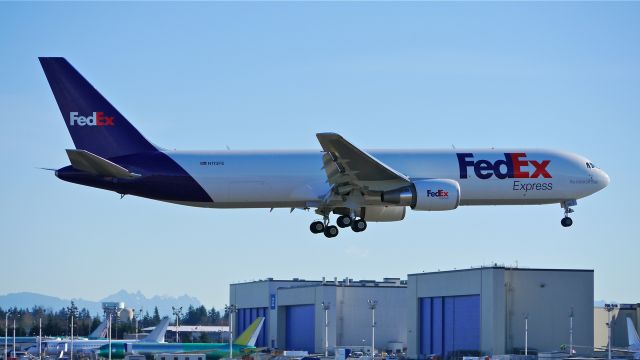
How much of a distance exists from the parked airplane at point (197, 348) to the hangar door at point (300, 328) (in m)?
16.2

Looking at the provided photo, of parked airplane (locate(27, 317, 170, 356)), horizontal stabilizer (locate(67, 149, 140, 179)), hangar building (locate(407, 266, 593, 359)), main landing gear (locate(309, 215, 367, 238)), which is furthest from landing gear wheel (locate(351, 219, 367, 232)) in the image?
parked airplane (locate(27, 317, 170, 356))

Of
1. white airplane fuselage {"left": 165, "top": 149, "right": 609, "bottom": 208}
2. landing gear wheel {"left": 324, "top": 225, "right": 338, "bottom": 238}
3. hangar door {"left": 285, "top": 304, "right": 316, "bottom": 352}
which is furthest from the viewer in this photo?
hangar door {"left": 285, "top": 304, "right": 316, "bottom": 352}

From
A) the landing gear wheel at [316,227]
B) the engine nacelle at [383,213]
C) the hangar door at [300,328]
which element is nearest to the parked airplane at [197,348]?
Answer: the hangar door at [300,328]

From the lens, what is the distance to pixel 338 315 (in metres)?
120

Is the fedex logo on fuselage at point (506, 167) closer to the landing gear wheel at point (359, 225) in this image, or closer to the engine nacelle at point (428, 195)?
the engine nacelle at point (428, 195)

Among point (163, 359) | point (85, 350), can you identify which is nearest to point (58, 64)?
point (163, 359)

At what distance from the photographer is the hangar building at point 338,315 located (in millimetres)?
119438

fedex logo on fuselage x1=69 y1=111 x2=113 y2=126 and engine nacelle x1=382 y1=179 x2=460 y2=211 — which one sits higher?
fedex logo on fuselage x1=69 y1=111 x2=113 y2=126

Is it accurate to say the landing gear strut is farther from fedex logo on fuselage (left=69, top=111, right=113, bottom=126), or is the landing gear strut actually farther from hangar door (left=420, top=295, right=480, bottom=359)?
hangar door (left=420, top=295, right=480, bottom=359)

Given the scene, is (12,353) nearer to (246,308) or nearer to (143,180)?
(246,308)

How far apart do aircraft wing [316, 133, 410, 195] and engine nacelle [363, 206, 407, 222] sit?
3.79 metres

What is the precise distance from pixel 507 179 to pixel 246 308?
7359cm

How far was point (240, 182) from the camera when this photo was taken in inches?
2618

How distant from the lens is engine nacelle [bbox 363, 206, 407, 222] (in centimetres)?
6988
